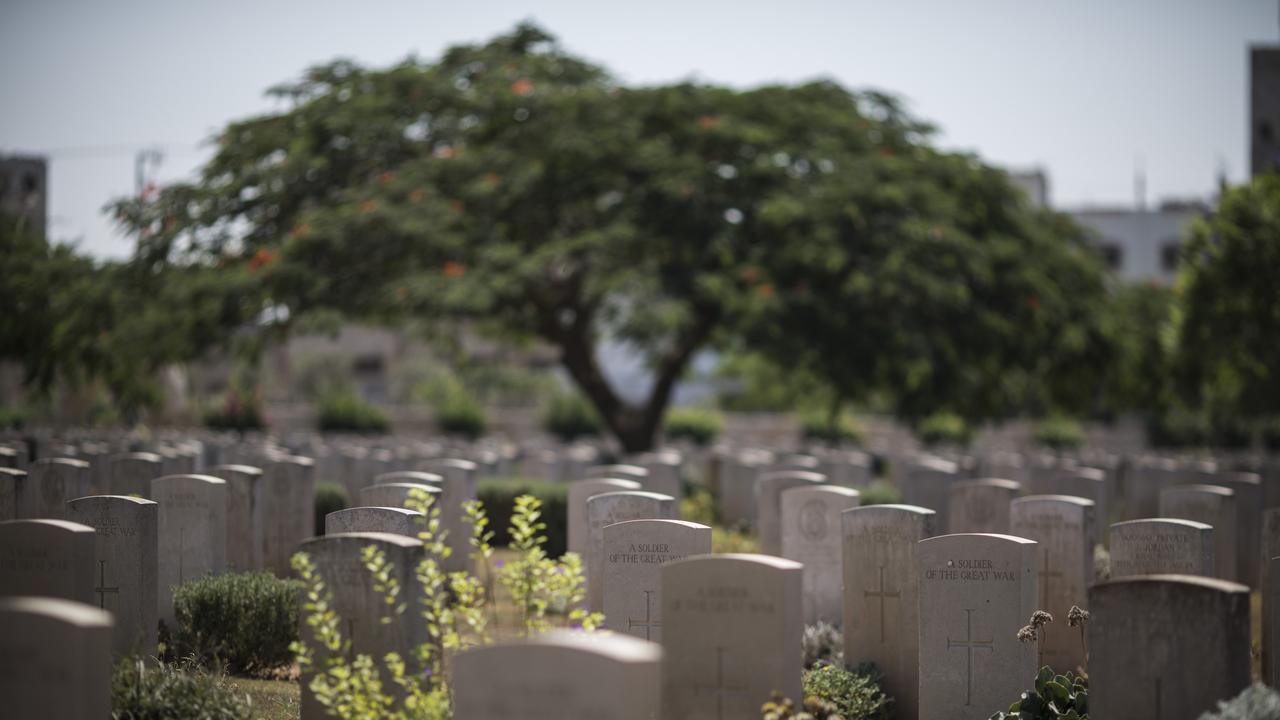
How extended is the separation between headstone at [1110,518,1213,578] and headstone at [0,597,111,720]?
6912 millimetres

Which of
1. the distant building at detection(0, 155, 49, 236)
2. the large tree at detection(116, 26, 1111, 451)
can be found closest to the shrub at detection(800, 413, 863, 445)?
the large tree at detection(116, 26, 1111, 451)

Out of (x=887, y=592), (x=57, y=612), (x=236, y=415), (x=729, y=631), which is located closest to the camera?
(x=57, y=612)

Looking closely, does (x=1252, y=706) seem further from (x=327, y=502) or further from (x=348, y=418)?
(x=348, y=418)

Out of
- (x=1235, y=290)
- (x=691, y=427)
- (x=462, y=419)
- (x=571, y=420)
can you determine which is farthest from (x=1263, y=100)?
(x=462, y=419)

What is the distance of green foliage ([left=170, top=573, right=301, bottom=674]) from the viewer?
915 centimetres

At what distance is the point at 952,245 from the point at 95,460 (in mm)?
12094

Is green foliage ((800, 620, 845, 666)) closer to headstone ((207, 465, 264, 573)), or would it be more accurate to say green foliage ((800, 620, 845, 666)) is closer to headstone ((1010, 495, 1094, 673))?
headstone ((1010, 495, 1094, 673))

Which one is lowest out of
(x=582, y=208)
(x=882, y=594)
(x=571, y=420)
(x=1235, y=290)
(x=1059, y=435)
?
(x=1059, y=435)

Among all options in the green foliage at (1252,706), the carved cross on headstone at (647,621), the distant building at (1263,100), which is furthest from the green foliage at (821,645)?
the distant building at (1263,100)

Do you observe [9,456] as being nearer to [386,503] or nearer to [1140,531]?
[386,503]

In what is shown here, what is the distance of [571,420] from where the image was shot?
1683 inches

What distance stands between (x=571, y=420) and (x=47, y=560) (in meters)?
35.8

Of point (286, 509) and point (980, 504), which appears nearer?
point (980, 504)

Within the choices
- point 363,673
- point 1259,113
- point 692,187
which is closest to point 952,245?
point 692,187
